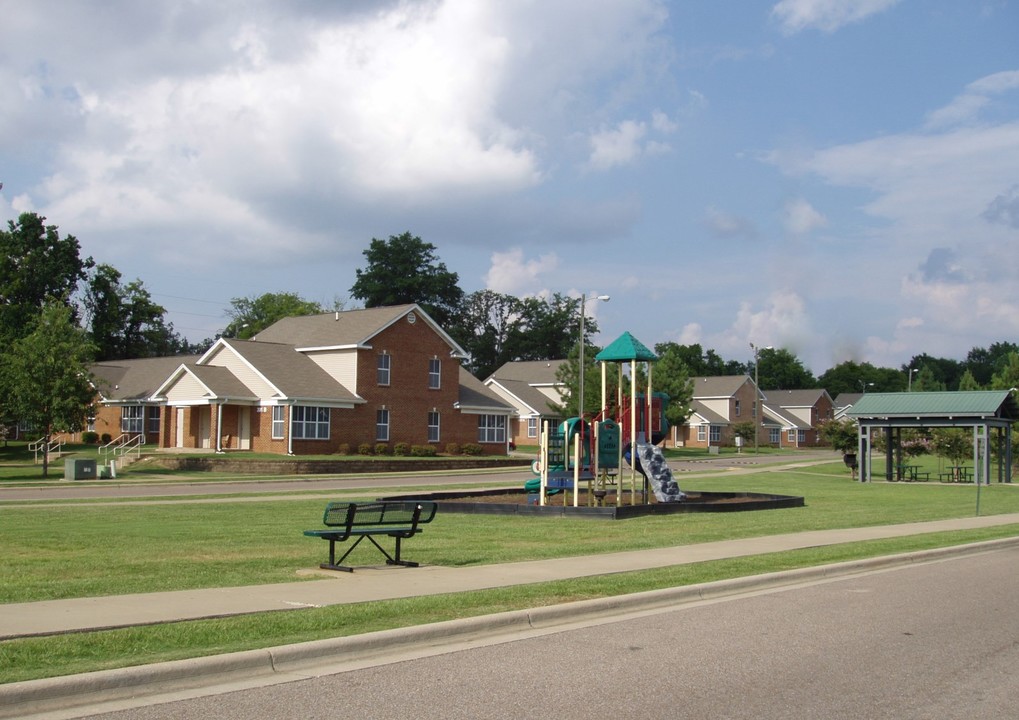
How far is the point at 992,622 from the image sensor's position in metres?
10.8

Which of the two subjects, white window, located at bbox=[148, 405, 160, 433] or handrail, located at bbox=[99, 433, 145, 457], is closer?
handrail, located at bbox=[99, 433, 145, 457]

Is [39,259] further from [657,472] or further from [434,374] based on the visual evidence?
[657,472]

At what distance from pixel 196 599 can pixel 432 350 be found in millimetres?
49422

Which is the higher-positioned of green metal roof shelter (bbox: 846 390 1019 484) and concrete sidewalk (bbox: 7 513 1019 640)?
green metal roof shelter (bbox: 846 390 1019 484)

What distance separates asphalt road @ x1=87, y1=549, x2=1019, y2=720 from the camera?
280 inches

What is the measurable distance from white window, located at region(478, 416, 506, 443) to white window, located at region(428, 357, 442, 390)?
4.10m

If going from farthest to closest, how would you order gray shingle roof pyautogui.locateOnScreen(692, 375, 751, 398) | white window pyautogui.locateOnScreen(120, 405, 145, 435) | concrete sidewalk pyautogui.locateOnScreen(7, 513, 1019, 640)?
gray shingle roof pyautogui.locateOnScreen(692, 375, 751, 398), white window pyautogui.locateOnScreen(120, 405, 145, 435), concrete sidewalk pyautogui.locateOnScreen(7, 513, 1019, 640)

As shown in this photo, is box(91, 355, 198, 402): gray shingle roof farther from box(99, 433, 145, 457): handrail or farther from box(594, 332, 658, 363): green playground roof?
box(594, 332, 658, 363): green playground roof

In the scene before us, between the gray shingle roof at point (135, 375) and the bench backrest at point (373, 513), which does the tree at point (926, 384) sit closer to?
the gray shingle roof at point (135, 375)

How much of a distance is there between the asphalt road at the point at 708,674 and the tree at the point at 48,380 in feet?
117

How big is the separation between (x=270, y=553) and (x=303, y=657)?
22.6ft

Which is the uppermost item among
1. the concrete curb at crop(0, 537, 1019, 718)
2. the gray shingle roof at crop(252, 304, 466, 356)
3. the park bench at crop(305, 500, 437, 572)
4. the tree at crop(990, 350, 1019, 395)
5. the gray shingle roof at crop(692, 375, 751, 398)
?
the gray shingle roof at crop(252, 304, 466, 356)

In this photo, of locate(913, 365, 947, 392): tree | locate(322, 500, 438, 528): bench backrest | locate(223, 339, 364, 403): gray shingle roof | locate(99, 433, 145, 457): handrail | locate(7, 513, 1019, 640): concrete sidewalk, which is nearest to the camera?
locate(7, 513, 1019, 640): concrete sidewalk

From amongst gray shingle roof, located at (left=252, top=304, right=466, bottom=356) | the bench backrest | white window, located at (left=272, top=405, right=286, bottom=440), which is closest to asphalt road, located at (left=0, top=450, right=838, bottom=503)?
white window, located at (left=272, top=405, right=286, bottom=440)
